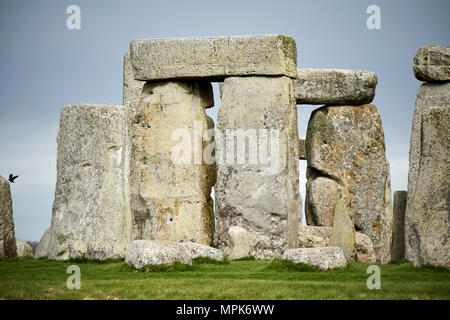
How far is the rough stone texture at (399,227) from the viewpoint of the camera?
683 inches

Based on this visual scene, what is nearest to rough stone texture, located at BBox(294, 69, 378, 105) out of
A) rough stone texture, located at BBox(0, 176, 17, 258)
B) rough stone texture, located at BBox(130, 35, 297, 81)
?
rough stone texture, located at BBox(130, 35, 297, 81)

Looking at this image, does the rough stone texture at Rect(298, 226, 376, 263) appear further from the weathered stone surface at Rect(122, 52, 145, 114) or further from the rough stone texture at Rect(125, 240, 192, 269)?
the weathered stone surface at Rect(122, 52, 145, 114)

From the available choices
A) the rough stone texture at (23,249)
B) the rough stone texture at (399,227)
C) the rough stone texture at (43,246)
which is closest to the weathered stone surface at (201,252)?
the rough stone texture at (399,227)

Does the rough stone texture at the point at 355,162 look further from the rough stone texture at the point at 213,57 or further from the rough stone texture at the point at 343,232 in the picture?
the rough stone texture at the point at 343,232

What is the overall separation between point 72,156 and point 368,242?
650 cm

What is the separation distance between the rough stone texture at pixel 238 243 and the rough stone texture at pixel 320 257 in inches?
115

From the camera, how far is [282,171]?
59.1 ft

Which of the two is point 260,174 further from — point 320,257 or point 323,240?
point 320,257

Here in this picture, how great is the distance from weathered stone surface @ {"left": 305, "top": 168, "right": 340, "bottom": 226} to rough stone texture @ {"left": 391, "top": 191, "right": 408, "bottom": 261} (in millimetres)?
4493

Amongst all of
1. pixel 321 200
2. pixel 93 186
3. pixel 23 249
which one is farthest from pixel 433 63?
pixel 23 249

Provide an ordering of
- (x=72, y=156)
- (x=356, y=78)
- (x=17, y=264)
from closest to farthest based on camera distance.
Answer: (x=17, y=264), (x=72, y=156), (x=356, y=78)

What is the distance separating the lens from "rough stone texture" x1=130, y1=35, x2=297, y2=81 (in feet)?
59.5
